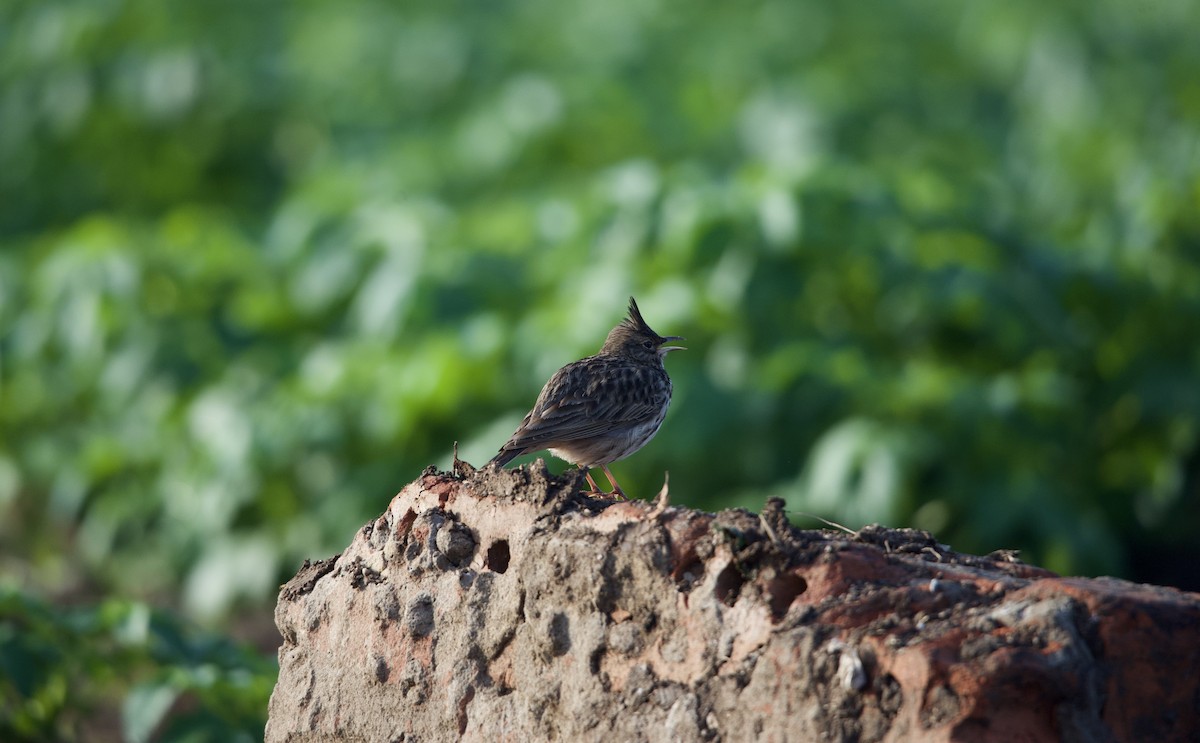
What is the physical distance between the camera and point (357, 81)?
16.8 m

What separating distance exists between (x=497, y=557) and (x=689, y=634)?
697 millimetres

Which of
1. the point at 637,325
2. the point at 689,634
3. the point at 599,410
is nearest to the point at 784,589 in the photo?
the point at 689,634

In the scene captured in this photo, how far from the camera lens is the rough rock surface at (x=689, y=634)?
2.89 m

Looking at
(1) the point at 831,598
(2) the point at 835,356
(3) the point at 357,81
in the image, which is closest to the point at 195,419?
(2) the point at 835,356

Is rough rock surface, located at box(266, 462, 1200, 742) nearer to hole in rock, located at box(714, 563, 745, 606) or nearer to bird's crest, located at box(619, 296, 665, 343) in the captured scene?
hole in rock, located at box(714, 563, 745, 606)

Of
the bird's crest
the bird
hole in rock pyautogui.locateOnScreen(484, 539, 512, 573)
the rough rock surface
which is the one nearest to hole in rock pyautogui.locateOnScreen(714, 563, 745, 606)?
the rough rock surface

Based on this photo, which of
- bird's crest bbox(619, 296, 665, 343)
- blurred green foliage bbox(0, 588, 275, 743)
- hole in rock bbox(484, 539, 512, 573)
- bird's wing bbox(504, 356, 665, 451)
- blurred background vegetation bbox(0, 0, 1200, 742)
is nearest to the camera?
hole in rock bbox(484, 539, 512, 573)

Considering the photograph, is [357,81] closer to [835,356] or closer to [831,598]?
[835,356]

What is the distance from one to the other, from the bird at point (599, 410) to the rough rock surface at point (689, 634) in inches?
56.6

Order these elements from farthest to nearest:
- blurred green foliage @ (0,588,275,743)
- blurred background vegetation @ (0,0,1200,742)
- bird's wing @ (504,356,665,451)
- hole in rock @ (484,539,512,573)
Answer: blurred background vegetation @ (0,0,1200,742) < bird's wing @ (504,356,665,451) < blurred green foliage @ (0,588,275,743) < hole in rock @ (484,539,512,573)

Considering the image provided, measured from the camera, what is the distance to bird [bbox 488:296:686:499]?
18.2 ft

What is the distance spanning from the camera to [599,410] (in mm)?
5785

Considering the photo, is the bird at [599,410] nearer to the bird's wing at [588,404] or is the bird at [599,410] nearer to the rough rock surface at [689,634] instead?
the bird's wing at [588,404]

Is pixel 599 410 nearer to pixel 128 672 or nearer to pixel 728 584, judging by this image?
pixel 128 672
